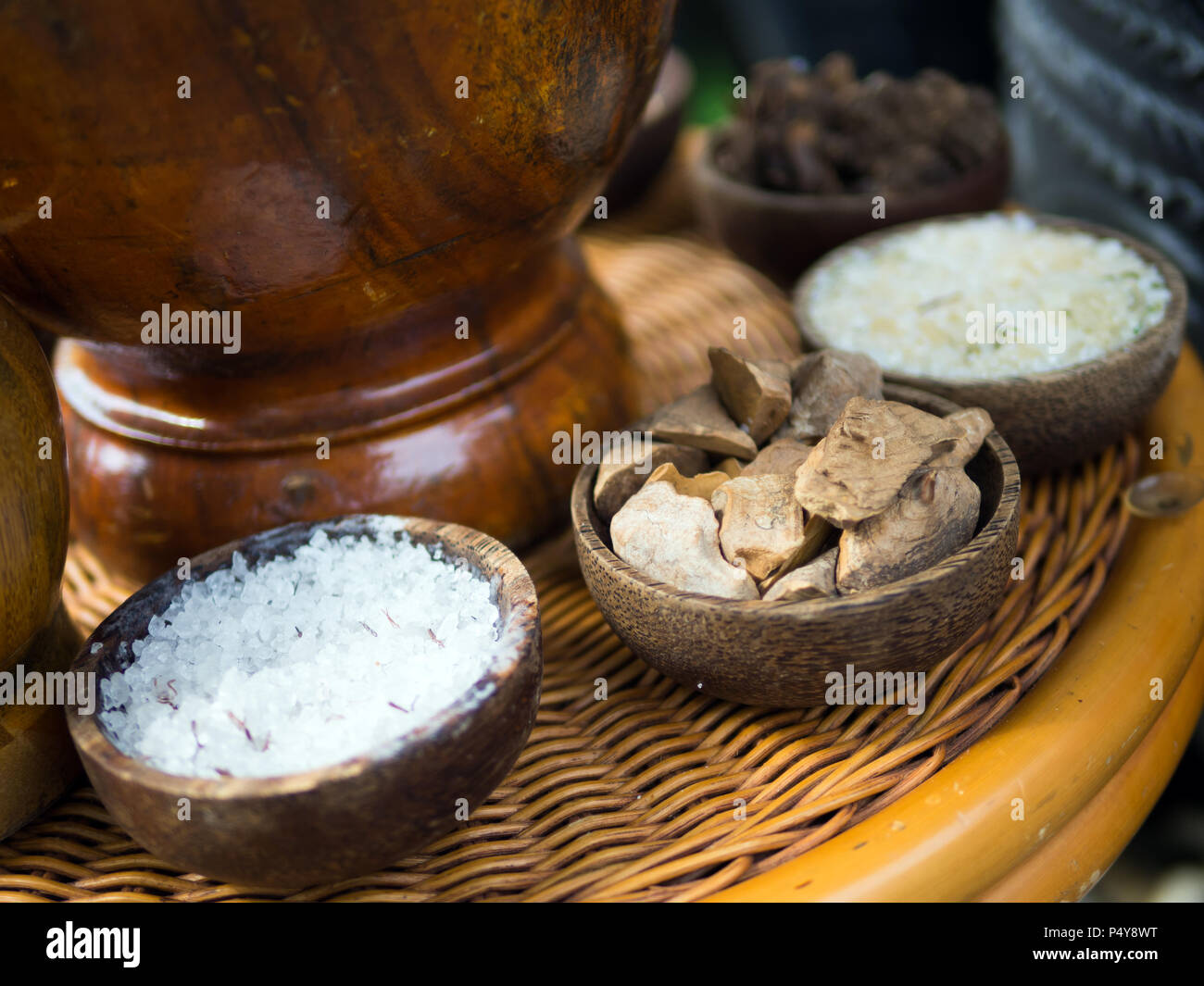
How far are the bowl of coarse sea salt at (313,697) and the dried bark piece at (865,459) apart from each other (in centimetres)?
17

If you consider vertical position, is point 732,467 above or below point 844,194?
below

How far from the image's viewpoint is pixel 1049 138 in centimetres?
120

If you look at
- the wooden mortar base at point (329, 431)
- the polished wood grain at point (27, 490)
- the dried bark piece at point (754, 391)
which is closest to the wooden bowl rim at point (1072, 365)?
the dried bark piece at point (754, 391)

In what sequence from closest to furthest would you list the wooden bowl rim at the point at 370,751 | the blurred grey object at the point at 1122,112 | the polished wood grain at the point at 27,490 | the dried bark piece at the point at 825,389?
the wooden bowl rim at the point at 370,751 → the polished wood grain at the point at 27,490 → the dried bark piece at the point at 825,389 → the blurred grey object at the point at 1122,112

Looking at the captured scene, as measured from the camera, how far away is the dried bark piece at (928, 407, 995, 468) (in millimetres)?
626

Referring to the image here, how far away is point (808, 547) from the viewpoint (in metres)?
0.61

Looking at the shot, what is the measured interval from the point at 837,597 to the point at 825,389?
7.1 inches

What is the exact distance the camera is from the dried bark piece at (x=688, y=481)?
2.18ft

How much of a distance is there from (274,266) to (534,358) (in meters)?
0.24

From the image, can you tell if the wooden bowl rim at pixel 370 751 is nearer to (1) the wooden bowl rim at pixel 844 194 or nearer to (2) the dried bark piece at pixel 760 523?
(2) the dried bark piece at pixel 760 523

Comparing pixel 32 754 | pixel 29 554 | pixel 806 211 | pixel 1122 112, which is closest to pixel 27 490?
pixel 29 554

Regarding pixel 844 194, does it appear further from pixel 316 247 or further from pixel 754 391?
pixel 316 247
